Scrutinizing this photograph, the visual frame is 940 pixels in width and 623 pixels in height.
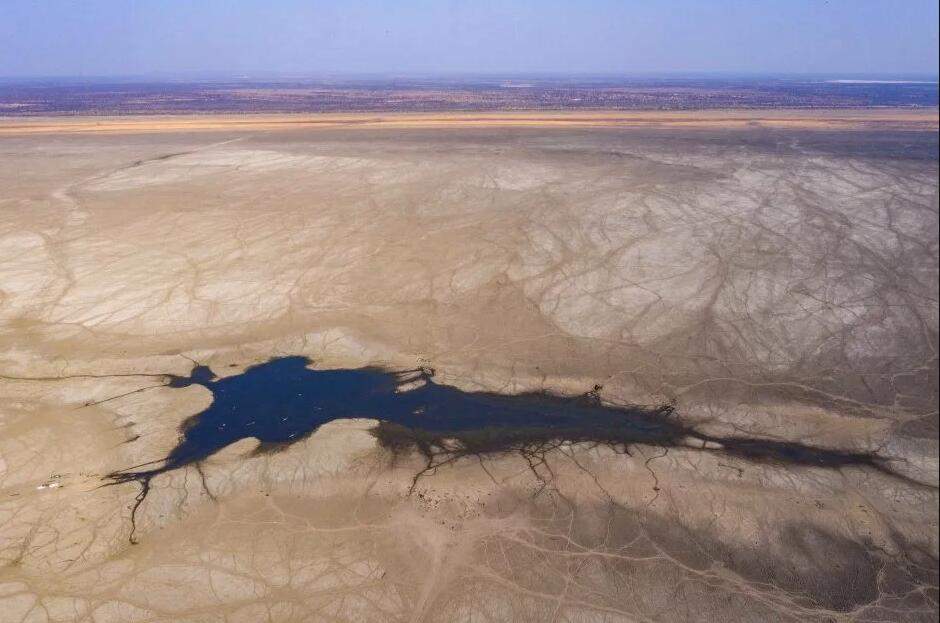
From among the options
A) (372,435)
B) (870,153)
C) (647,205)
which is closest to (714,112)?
(870,153)

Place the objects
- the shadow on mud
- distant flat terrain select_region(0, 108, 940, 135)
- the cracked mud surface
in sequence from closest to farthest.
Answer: the cracked mud surface, the shadow on mud, distant flat terrain select_region(0, 108, 940, 135)

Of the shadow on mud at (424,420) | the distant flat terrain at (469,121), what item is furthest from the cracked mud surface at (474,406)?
the distant flat terrain at (469,121)

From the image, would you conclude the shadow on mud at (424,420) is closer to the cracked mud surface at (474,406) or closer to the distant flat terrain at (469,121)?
the cracked mud surface at (474,406)

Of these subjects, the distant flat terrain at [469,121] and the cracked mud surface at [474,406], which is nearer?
the cracked mud surface at [474,406]

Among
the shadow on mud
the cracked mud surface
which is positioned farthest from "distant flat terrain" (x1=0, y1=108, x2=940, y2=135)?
the shadow on mud

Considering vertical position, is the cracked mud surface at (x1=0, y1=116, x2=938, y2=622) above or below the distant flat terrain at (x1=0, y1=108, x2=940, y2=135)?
below

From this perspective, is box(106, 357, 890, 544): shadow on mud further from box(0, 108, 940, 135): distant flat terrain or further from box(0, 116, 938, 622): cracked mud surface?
box(0, 108, 940, 135): distant flat terrain

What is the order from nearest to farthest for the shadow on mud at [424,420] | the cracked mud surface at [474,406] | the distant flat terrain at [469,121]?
the cracked mud surface at [474,406] → the shadow on mud at [424,420] → the distant flat terrain at [469,121]
